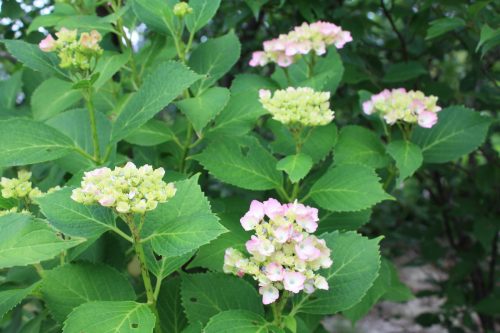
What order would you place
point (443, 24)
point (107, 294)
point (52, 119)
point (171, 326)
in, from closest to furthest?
point (107, 294) → point (171, 326) → point (52, 119) → point (443, 24)

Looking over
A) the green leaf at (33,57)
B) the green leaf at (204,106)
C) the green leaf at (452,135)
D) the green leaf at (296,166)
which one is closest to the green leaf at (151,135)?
the green leaf at (204,106)

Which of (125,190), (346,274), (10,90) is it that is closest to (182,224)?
(125,190)

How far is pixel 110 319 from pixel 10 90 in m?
1.05

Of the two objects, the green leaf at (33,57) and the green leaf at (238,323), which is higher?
the green leaf at (33,57)

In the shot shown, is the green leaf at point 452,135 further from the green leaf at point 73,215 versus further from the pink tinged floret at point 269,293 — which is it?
the green leaf at point 73,215

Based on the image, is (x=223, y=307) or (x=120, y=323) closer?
(x=120, y=323)

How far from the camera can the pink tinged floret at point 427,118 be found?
1438 mm

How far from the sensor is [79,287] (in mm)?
1082

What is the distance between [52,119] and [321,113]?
2.08ft

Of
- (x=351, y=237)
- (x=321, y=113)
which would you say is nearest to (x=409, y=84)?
(x=321, y=113)

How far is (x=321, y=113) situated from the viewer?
130cm

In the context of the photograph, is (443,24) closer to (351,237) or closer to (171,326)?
(351,237)

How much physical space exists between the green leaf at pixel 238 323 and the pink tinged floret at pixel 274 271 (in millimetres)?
90

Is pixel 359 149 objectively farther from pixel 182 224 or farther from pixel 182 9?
pixel 182 224
